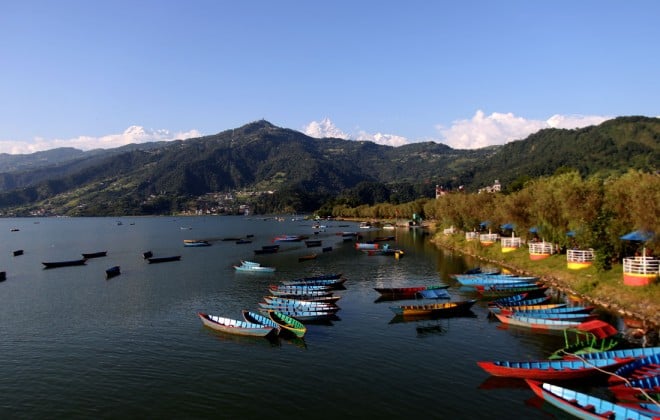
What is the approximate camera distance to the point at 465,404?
2878 cm

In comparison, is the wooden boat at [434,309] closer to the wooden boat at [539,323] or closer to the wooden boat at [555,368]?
the wooden boat at [539,323]

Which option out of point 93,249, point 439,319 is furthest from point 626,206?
point 93,249

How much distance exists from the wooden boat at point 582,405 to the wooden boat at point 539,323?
15.3 m

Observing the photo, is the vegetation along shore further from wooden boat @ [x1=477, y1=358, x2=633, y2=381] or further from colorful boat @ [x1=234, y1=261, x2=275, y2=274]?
colorful boat @ [x1=234, y1=261, x2=275, y2=274]

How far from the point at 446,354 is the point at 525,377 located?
7.70 meters

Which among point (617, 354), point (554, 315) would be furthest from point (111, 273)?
point (617, 354)

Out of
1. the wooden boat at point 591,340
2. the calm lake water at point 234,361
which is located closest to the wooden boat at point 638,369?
the wooden boat at point 591,340

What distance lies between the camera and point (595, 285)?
174 feet

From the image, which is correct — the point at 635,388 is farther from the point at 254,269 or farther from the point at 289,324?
the point at 254,269

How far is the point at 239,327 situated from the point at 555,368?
88.8 feet

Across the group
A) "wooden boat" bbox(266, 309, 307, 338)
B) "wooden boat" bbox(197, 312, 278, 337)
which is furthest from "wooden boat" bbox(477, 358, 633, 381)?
"wooden boat" bbox(197, 312, 278, 337)

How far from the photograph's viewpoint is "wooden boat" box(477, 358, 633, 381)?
30781mm

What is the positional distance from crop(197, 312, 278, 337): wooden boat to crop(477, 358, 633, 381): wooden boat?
20.4 meters

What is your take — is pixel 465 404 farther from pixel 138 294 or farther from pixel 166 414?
pixel 138 294
